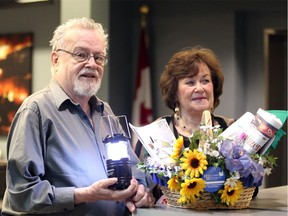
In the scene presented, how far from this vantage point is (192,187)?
1604 millimetres

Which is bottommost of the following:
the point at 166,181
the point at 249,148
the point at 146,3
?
the point at 166,181

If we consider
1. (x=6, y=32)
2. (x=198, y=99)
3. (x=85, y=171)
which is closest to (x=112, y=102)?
(x=6, y=32)

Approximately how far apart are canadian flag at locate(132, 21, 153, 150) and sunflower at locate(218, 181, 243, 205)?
12.1 ft

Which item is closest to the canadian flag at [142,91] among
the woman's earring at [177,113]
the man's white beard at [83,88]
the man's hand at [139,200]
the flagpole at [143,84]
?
the flagpole at [143,84]

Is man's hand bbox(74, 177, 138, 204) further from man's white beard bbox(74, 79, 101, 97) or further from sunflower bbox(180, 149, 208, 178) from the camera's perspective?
man's white beard bbox(74, 79, 101, 97)

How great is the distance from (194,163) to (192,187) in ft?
0.23

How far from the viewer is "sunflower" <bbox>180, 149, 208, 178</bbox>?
160 cm

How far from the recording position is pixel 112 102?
5.37 meters

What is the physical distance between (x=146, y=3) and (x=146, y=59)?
561 mm

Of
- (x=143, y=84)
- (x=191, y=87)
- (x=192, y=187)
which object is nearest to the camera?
(x=192, y=187)

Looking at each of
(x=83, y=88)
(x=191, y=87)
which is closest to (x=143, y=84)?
(x=191, y=87)

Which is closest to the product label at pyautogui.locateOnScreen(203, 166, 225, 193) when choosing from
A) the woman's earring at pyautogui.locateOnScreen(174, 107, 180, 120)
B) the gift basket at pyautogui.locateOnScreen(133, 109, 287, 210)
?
the gift basket at pyautogui.locateOnScreen(133, 109, 287, 210)

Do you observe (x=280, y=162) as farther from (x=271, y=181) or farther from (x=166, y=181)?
(x=166, y=181)

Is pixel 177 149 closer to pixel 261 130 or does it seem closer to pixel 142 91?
pixel 261 130
